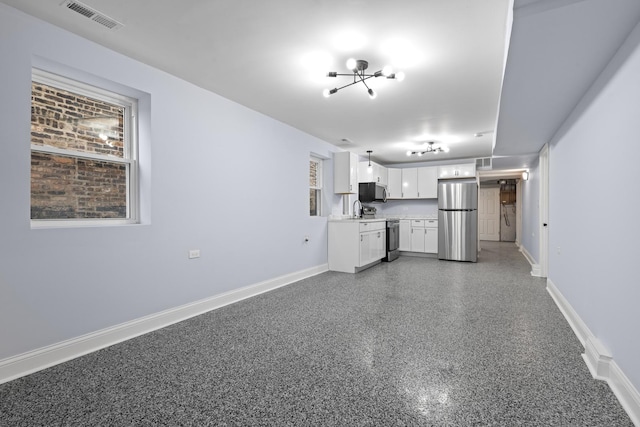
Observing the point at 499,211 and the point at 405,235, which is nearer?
the point at 405,235

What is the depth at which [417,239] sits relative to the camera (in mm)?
7484

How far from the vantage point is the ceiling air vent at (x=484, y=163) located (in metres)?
7.16

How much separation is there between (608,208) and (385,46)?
6.49 feet

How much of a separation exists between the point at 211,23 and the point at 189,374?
244cm

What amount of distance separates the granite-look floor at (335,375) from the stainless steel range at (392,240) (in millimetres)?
3228

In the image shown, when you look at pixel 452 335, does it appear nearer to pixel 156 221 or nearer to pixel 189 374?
pixel 189 374

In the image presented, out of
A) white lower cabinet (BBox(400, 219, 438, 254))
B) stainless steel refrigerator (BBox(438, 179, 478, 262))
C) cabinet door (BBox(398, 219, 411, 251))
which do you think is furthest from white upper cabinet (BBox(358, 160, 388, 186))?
stainless steel refrigerator (BBox(438, 179, 478, 262))

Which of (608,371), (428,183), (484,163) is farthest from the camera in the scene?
(428,183)

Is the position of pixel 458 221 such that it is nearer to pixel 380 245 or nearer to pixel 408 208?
pixel 408 208

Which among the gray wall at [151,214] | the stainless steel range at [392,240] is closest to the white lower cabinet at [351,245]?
the stainless steel range at [392,240]

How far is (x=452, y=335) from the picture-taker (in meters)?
2.67

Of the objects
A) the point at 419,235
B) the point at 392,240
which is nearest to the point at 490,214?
the point at 419,235

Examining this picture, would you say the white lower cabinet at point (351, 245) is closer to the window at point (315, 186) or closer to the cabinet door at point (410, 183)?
the window at point (315, 186)

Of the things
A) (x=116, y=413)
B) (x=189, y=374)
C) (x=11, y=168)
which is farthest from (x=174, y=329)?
(x=11, y=168)
